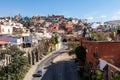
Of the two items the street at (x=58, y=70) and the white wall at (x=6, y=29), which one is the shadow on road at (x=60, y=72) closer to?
the street at (x=58, y=70)

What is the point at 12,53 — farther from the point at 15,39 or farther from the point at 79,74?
the point at 15,39

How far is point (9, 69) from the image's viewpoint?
2058 inches

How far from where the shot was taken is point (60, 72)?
62969 mm

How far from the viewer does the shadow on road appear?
189 feet

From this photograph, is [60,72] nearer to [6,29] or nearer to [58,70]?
[58,70]

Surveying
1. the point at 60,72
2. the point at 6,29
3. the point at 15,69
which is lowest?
the point at 60,72

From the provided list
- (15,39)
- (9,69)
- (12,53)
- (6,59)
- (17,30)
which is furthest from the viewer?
(17,30)

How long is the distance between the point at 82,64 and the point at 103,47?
16.7 m

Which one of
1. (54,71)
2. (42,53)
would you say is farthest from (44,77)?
(42,53)

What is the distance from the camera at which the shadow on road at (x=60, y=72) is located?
5746cm

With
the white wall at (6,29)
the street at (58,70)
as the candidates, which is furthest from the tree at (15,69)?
the white wall at (6,29)

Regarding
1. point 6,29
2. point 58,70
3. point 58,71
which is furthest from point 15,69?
point 6,29

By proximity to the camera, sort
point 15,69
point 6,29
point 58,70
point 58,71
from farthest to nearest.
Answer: point 6,29 → point 58,70 → point 58,71 → point 15,69

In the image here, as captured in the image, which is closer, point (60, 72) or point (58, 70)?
point (60, 72)
